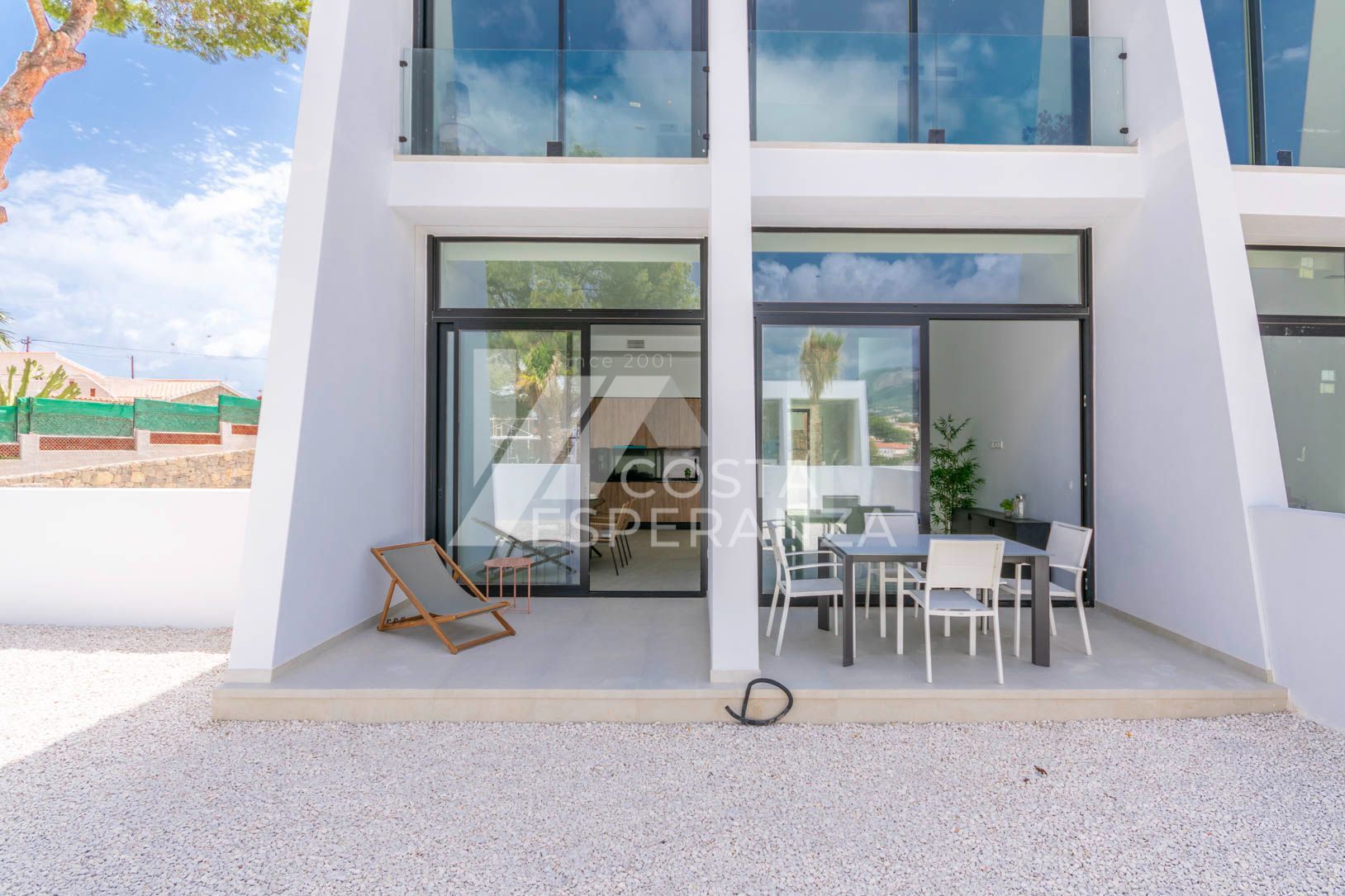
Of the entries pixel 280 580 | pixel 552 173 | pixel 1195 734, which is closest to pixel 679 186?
pixel 552 173

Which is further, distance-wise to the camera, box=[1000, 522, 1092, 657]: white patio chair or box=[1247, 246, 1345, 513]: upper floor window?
box=[1247, 246, 1345, 513]: upper floor window

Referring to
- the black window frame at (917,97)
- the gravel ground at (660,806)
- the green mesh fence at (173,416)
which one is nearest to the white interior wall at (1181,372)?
the black window frame at (917,97)

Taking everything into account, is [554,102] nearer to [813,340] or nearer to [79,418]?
[813,340]

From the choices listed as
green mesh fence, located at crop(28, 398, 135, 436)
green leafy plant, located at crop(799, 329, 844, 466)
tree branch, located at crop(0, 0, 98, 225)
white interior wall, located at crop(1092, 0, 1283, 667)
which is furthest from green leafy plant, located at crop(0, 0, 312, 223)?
white interior wall, located at crop(1092, 0, 1283, 667)

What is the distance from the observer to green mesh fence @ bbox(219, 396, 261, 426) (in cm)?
1079

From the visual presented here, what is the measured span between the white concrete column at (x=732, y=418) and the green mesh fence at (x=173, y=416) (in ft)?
31.9

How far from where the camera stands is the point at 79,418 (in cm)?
801

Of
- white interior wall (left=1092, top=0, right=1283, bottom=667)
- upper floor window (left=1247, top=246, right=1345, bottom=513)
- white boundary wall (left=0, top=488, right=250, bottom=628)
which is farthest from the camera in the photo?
upper floor window (left=1247, top=246, right=1345, bottom=513)

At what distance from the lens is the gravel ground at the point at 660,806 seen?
2.29m

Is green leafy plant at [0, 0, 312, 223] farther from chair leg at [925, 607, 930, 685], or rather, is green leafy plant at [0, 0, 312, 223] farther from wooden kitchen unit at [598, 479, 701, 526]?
chair leg at [925, 607, 930, 685]

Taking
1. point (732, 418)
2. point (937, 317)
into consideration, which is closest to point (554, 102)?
point (732, 418)

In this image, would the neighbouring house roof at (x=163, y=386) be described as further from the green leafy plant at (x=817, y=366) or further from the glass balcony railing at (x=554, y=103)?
the green leafy plant at (x=817, y=366)

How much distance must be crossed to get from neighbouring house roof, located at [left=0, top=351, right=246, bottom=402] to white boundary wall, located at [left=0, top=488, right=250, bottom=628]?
653 cm

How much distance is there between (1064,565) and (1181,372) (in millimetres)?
1549
